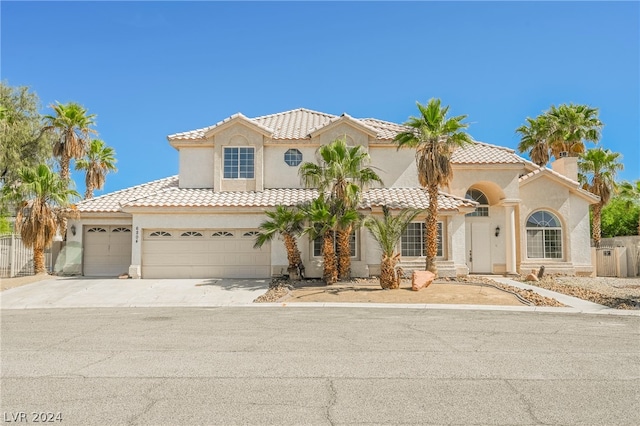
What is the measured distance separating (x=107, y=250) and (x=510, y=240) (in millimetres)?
19645

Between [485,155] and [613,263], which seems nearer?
[485,155]

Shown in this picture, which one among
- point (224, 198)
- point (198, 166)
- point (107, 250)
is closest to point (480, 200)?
point (224, 198)

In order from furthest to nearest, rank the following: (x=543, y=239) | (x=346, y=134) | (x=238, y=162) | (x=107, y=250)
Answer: (x=543, y=239) → (x=238, y=162) → (x=346, y=134) → (x=107, y=250)

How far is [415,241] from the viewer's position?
71.9 ft

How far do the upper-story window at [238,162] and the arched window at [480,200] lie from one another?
11.4 meters

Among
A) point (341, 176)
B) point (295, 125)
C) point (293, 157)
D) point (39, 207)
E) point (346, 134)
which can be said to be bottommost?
point (39, 207)

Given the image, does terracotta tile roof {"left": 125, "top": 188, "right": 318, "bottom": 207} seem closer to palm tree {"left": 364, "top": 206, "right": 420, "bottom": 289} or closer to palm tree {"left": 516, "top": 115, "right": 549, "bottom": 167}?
palm tree {"left": 364, "top": 206, "right": 420, "bottom": 289}

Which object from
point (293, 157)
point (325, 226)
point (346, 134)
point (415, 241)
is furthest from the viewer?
point (293, 157)

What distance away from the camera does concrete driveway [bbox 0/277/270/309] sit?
1577 cm

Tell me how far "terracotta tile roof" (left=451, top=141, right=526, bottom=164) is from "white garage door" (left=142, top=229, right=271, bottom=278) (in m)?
10.9

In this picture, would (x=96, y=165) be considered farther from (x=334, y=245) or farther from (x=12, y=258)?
(x=334, y=245)

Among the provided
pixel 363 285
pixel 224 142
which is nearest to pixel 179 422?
pixel 363 285

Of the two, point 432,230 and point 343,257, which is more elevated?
point 432,230

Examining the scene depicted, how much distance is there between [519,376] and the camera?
6.68 metres
